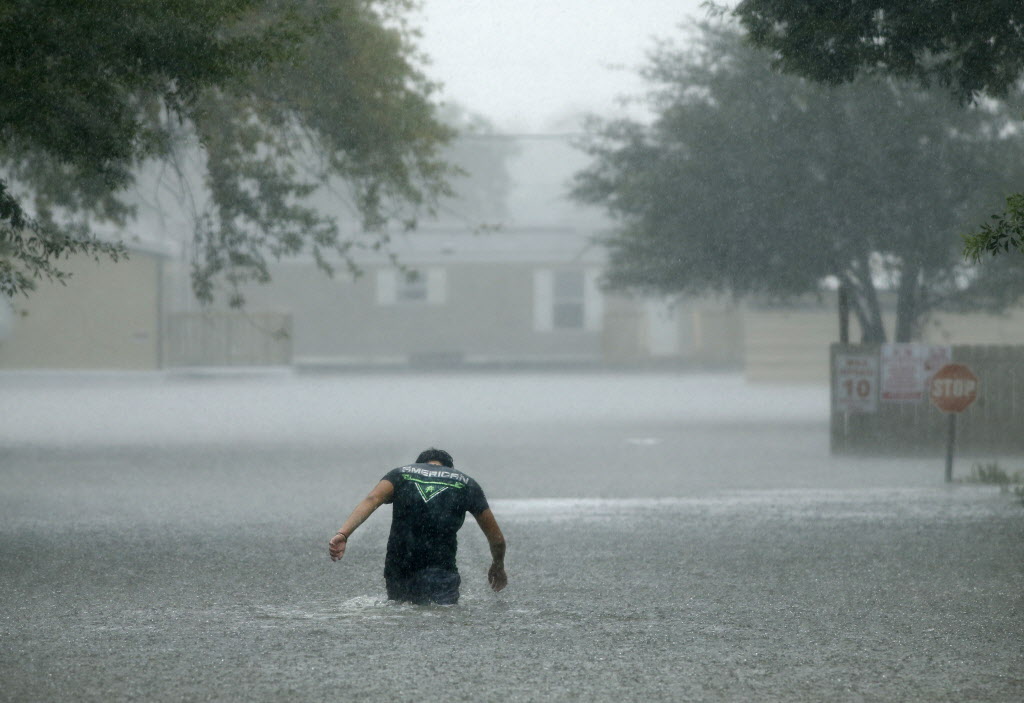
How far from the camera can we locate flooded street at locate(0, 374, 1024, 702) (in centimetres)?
639

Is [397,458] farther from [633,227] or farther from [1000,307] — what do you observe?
[1000,307]

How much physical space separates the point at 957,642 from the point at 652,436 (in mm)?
14182

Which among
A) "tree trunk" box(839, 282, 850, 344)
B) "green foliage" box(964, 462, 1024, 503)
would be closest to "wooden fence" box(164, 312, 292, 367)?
"tree trunk" box(839, 282, 850, 344)

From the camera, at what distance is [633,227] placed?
70.8 feet

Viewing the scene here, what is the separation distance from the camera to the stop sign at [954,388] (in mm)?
15414

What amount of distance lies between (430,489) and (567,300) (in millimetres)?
38476

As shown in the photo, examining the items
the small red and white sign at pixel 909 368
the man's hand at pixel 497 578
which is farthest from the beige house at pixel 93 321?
the man's hand at pixel 497 578

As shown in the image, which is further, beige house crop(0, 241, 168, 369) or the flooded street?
beige house crop(0, 241, 168, 369)

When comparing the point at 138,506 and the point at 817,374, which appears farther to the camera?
the point at 817,374

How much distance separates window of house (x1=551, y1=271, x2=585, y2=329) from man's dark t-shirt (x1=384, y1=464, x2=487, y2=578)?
126ft

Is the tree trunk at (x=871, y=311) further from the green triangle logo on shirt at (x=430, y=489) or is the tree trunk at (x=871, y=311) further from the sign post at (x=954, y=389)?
the green triangle logo on shirt at (x=430, y=489)

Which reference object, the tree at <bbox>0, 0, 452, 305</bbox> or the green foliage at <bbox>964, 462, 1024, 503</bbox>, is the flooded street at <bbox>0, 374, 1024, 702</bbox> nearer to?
the green foliage at <bbox>964, 462, 1024, 503</bbox>

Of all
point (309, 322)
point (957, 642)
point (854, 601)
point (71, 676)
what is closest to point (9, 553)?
point (71, 676)

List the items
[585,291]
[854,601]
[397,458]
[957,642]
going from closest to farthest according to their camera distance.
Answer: [957,642] < [854,601] < [397,458] < [585,291]
